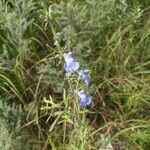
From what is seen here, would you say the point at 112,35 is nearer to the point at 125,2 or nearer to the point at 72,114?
the point at 125,2

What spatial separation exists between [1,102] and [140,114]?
0.69 meters

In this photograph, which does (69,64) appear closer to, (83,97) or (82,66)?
(83,97)

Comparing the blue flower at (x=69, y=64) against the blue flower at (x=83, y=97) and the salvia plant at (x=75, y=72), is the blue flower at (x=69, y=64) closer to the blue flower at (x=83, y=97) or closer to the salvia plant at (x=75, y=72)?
the salvia plant at (x=75, y=72)

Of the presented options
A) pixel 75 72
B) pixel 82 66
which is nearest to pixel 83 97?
pixel 75 72

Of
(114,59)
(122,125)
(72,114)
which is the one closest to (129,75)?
(114,59)

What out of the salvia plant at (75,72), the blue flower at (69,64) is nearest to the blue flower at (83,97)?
the salvia plant at (75,72)

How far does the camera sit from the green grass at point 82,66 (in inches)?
85.5

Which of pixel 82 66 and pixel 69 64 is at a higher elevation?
pixel 69 64

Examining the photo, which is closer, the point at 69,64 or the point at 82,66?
the point at 69,64

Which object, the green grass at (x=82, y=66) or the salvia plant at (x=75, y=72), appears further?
the green grass at (x=82, y=66)

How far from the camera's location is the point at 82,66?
2.22 m

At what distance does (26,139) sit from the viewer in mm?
2170

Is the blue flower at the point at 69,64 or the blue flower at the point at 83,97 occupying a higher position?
the blue flower at the point at 69,64

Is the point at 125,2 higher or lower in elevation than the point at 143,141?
higher
